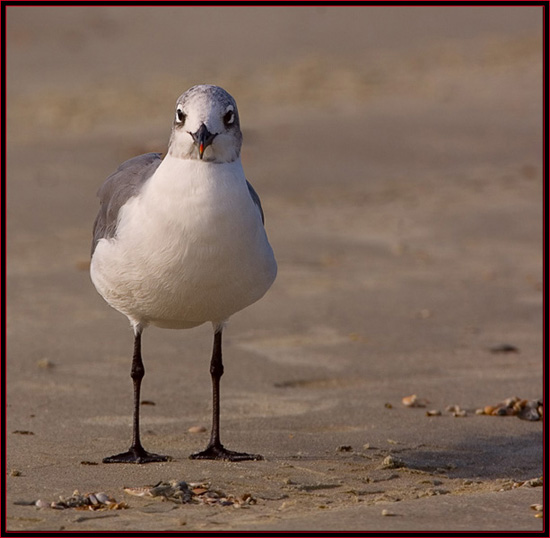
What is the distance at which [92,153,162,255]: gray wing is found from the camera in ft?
18.4

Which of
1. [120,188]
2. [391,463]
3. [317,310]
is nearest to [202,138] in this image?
[120,188]

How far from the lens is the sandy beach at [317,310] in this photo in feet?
17.1

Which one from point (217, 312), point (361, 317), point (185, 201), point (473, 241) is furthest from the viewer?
point (473, 241)

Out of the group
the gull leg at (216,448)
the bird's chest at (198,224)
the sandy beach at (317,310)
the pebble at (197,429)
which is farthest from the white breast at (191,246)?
the pebble at (197,429)

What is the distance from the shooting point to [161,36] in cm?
2280

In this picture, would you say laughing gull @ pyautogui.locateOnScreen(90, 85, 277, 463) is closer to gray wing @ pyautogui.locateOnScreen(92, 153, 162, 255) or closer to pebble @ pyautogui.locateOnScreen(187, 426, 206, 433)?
gray wing @ pyautogui.locateOnScreen(92, 153, 162, 255)

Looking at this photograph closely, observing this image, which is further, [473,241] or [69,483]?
[473,241]

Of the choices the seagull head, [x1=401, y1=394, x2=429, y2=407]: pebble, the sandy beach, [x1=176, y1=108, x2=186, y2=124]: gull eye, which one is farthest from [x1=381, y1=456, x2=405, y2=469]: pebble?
[x1=176, y1=108, x2=186, y2=124]: gull eye

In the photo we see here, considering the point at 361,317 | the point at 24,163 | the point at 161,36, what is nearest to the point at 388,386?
the point at 361,317

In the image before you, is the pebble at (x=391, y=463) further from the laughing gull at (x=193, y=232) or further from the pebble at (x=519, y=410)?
the pebble at (x=519, y=410)

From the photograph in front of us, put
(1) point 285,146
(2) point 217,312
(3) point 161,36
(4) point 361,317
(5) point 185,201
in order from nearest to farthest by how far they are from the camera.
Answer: (5) point 185,201
(2) point 217,312
(4) point 361,317
(1) point 285,146
(3) point 161,36

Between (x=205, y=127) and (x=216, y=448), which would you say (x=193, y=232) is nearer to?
(x=205, y=127)

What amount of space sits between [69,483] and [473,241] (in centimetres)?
653

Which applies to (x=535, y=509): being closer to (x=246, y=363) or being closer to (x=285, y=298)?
(x=246, y=363)
